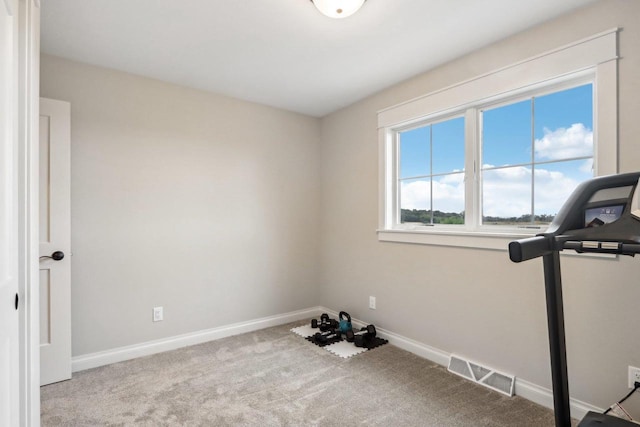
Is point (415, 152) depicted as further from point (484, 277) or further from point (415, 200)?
point (484, 277)

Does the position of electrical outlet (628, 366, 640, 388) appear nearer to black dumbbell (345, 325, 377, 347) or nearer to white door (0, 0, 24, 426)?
black dumbbell (345, 325, 377, 347)

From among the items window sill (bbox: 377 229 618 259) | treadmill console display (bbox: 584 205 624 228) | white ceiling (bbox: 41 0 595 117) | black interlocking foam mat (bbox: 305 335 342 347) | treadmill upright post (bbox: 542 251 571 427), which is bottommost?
black interlocking foam mat (bbox: 305 335 342 347)

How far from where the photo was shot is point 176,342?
2916 millimetres

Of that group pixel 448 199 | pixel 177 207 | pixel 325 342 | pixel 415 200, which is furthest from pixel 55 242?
pixel 448 199

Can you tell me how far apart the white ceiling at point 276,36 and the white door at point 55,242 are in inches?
21.4

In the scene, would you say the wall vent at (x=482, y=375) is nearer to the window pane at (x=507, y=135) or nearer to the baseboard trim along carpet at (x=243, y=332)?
the baseboard trim along carpet at (x=243, y=332)

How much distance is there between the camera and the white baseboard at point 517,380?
1.89 meters

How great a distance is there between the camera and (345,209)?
11.6 ft

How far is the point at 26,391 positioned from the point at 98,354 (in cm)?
154

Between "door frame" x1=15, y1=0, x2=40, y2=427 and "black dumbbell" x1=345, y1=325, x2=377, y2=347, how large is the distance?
219cm

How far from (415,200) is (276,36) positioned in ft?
5.77

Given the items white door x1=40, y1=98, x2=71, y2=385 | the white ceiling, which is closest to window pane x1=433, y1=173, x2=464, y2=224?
the white ceiling

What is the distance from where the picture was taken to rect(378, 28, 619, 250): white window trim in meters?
1.78

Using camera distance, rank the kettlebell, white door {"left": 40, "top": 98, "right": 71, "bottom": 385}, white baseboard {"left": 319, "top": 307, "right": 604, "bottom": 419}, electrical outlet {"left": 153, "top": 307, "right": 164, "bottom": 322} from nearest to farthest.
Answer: white baseboard {"left": 319, "top": 307, "right": 604, "bottom": 419}
white door {"left": 40, "top": 98, "right": 71, "bottom": 385}
electrical outlet {"left": 153, "top": 307, "right": 164, "bottom": 322}
the kettlebell
